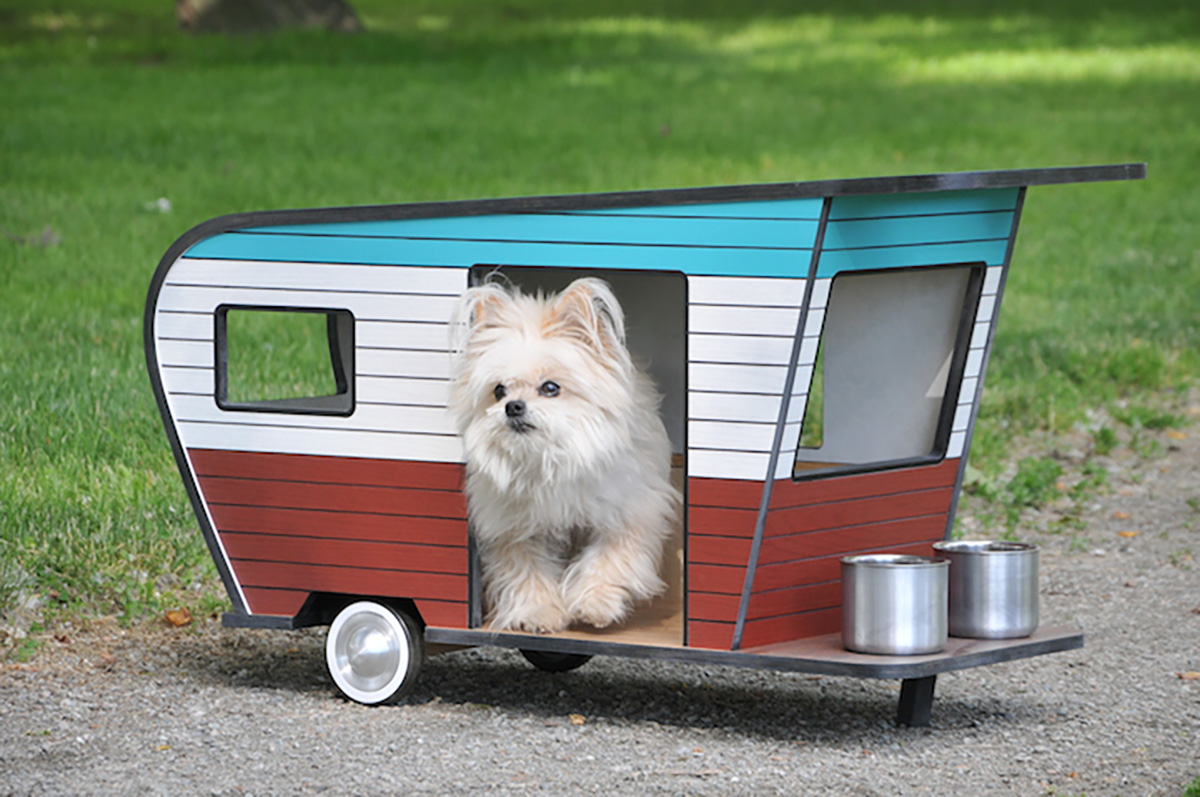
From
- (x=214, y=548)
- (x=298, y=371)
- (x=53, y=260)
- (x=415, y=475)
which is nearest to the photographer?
(x=415, y=475)

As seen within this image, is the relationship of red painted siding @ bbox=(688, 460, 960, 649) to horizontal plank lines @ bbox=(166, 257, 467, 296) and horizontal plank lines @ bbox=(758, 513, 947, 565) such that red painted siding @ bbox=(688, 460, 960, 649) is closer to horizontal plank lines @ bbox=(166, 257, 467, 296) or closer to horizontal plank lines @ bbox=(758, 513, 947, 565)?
horizontal plank lines @ bbox=(758, 513, 947, 565)

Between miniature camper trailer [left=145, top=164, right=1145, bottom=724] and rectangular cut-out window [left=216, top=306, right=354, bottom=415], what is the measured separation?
4 centimetres

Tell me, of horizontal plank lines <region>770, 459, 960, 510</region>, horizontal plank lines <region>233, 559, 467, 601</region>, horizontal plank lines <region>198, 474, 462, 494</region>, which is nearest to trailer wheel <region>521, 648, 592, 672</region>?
horizontal plank lines <region>233, 559, 467, 601</region>

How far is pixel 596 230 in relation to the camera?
15.6ft

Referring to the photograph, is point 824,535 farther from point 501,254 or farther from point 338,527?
point 338,527

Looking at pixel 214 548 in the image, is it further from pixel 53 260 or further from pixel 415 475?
pixel 53 260

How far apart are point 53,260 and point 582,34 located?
14277 mm

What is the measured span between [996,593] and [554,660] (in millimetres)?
1662

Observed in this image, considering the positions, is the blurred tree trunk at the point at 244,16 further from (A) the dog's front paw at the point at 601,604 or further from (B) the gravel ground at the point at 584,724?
(A) the dog's front paw at the point at 601,604

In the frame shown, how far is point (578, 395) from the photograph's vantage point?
15.7ft

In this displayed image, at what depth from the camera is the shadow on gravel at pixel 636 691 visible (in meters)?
5.16

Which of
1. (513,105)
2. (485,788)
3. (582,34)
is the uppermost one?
(582,34)

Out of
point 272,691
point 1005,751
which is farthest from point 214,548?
point 1005,751

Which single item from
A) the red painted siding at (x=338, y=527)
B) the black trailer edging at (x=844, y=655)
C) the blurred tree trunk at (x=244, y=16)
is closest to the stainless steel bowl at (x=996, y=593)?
the black trailer edging at (x=844, y=655)
